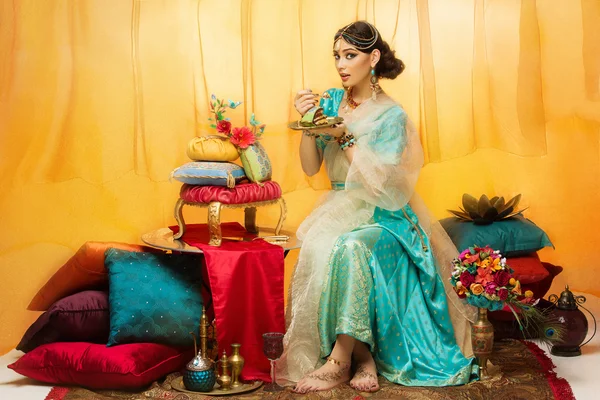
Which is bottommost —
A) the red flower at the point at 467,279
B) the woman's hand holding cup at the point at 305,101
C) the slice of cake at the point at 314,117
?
the red flower at the point at 467,279

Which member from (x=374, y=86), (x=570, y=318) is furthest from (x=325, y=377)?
(x=374, y=86)

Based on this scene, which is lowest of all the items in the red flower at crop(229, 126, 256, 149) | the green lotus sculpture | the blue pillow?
the green lotus sculpture

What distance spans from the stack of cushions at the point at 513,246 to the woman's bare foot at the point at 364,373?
1109mm

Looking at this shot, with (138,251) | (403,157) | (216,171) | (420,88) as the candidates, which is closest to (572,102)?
(420,88)

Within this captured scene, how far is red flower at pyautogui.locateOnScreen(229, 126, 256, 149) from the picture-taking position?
17.1 ft

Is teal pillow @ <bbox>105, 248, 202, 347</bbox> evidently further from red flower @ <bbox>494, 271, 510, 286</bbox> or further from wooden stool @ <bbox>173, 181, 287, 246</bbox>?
red flower @ <bbox>494, 271, 510, 286</bbox>

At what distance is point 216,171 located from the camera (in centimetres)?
504

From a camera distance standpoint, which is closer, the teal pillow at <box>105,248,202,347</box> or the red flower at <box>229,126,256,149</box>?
the teal pillow at <box>105,248,202,347</box>

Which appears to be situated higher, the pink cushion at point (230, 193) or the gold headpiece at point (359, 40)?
the gold headpiece at point (359, 40)

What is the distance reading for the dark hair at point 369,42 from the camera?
5.05 meters

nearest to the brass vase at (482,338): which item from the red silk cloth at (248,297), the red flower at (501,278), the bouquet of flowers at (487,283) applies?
the bouquet of flowers at (487,283)

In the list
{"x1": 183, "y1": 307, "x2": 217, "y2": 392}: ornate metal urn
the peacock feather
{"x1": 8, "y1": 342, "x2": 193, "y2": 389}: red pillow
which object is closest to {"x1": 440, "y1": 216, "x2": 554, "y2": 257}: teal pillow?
the peacock feather

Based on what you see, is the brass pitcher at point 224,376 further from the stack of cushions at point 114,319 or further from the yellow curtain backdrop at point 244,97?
the yellow curtain backdrop at point 244,97

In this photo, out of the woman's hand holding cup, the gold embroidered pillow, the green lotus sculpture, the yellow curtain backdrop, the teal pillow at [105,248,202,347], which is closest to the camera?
the teal pillow at [105,248,202,347]
